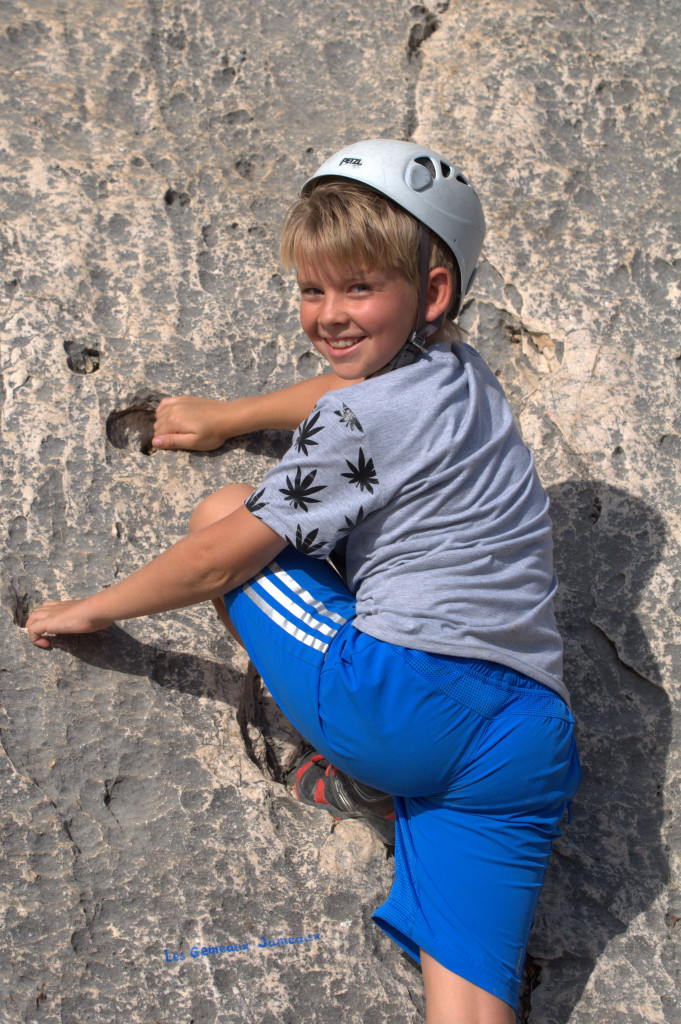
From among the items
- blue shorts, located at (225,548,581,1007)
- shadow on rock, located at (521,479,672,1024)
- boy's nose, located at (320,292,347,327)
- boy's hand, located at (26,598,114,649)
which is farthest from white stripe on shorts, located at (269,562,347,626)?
shadow on rock, located at (521,479,672,1024)

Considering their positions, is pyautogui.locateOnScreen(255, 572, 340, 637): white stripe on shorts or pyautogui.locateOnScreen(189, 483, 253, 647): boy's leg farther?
pyautogui.locateOnScreen(189, 483, 253, 647): boy's leg

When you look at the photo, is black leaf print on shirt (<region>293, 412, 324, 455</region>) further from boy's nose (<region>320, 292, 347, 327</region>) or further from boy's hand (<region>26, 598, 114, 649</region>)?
boy's hand (<region>26, 598, 114, 649</region>)

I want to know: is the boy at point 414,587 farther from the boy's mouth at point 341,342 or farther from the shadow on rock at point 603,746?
the shadow on rock at point 603,746

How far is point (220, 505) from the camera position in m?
1.79

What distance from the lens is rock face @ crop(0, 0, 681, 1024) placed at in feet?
5.56

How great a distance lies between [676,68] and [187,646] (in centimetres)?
216

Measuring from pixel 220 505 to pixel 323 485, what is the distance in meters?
0.33

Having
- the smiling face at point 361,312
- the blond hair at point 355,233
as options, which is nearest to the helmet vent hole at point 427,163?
the blond hair at point 355,233

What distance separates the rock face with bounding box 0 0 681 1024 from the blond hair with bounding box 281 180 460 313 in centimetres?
63

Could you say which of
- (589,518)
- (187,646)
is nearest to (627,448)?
(589,518)

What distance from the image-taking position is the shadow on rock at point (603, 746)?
1835mm

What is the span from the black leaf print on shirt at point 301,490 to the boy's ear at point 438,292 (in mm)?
427

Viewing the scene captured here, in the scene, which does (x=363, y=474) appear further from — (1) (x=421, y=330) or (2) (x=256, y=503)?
(1) (x=421, y=330)

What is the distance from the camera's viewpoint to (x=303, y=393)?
207 cm
